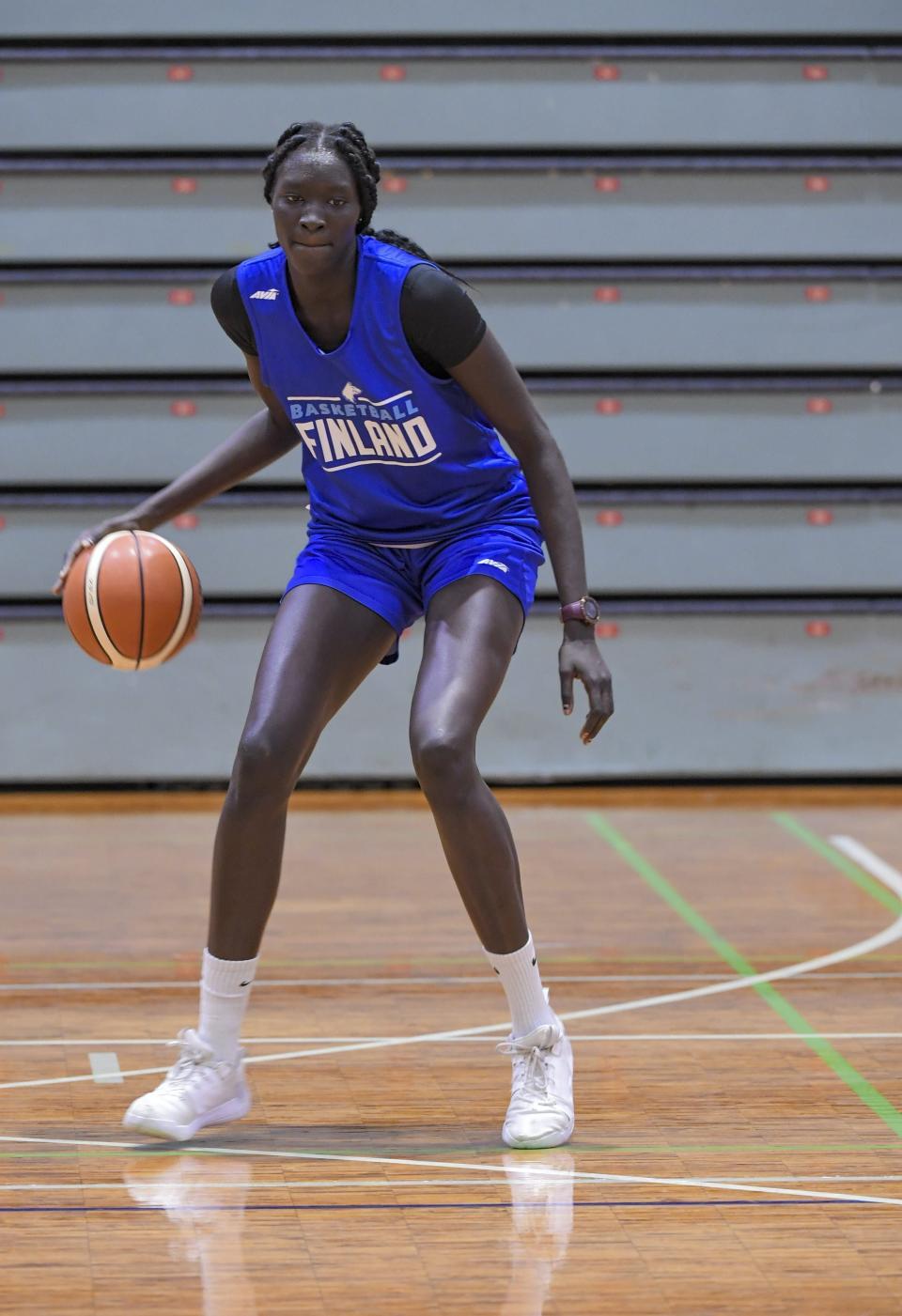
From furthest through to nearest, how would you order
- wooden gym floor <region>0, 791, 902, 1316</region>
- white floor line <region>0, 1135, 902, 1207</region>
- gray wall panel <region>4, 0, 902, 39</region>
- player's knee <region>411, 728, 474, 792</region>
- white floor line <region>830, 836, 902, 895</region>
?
gray wall panel <region>4, 0, 902, 39</region> < white floor line <region>830, 836, 902, 895</region> < player's knee <region>411, 728, 474, 792</region> < white floor line <region>0, 1135, 902, 1207</region> < wooden gym floor <region>0, 791, 902, 1316</region>

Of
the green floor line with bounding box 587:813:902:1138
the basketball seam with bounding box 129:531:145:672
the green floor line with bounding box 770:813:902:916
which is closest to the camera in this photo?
the green floor line with bounding box 587:813:902:1138

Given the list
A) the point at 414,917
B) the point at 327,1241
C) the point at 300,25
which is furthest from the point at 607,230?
the point at 327,1241

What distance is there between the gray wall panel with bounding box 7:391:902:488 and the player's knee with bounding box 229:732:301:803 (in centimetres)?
327

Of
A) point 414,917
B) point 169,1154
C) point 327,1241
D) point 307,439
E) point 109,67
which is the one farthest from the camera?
point 109,67

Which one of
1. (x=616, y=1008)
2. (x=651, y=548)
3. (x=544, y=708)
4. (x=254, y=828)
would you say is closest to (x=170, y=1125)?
(x=254, y=828)

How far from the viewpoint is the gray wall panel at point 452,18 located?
574 centimetres

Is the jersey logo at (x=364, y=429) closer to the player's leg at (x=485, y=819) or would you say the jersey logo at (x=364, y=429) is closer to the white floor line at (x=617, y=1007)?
the player's leg at (x=485, y=819)

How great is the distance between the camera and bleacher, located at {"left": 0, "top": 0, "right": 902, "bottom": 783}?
579 centimetres

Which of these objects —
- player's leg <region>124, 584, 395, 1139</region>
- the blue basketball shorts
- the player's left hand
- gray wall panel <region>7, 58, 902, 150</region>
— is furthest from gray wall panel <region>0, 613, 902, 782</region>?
the player's left hand

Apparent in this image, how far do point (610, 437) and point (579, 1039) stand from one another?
9.81 ft

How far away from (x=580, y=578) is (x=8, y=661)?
3.52 metres

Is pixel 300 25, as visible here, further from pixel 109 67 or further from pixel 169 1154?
pixel 169 1154

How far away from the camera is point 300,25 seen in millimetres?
5770

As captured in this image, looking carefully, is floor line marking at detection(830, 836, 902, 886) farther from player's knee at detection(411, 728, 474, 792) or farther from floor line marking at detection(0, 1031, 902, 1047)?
player's knee at detection(411, 728, 474, 792)
